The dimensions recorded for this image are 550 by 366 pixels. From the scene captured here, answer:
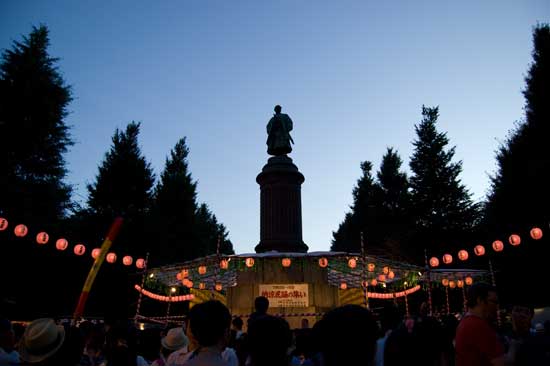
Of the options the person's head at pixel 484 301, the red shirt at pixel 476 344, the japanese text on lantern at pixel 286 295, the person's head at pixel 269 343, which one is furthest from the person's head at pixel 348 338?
the japanese text on lantern at pixel 286 295

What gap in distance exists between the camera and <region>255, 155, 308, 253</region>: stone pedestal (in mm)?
16500

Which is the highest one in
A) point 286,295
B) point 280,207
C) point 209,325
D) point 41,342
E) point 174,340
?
point 280,207

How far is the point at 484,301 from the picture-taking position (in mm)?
3824

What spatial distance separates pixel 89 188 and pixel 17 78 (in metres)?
7.60

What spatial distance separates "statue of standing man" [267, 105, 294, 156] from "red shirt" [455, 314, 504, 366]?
14.9 meters

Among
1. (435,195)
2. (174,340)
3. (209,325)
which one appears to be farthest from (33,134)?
(435,195)

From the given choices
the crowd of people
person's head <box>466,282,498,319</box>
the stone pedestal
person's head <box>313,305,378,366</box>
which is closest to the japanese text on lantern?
the stone pedestal

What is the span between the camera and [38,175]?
19.1m

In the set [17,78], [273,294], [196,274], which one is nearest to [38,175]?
[17,78]

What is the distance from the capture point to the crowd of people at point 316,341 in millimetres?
1993

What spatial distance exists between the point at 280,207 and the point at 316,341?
14.8 meters

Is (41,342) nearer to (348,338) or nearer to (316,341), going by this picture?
(316,341)

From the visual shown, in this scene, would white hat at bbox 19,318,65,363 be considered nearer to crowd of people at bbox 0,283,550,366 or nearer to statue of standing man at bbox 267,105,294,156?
crowd of people at bbox 0,283,550,366

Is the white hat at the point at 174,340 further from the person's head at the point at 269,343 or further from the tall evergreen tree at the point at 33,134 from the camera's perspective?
the tall evergreen tree at the point at 33,134
